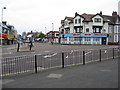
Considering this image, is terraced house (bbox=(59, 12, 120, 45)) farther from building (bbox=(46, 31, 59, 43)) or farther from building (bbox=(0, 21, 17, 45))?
A: building (bbox=(46, 31, 59, 43))

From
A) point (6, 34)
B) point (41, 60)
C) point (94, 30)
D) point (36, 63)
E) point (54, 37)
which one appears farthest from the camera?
point (54, 37)

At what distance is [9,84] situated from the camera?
19.3 ft

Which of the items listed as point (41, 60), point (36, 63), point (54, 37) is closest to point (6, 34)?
point (54, 37)

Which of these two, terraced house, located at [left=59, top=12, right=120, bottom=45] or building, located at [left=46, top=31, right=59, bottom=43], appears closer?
terraced house, located at [left=59, top=12, right=120, bottom=45]

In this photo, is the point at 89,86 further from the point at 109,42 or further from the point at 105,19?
the point at 105,19

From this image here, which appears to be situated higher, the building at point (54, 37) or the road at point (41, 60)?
the building at point (54, 37)

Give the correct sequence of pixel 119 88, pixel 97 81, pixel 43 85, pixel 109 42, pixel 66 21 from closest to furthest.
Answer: pixel 119 88
pixel 43 85
pixel 97 81
pixel 109 42
pixel 66 21

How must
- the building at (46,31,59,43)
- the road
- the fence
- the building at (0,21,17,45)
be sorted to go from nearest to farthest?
the fence, the road, the building at (0,21,17,45), the building at (46,31,59,43)

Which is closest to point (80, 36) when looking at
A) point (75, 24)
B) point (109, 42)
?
point (75, 24)

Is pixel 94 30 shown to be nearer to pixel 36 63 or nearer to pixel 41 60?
pixel 41 60

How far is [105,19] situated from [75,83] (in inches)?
2052

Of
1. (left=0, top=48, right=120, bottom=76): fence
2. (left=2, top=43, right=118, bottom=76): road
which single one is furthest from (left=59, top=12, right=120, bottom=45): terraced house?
(left=0, top=48, right=120, bottom=76): fence

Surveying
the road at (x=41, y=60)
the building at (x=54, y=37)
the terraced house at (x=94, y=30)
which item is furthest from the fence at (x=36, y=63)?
the building at (x=54, y=37)

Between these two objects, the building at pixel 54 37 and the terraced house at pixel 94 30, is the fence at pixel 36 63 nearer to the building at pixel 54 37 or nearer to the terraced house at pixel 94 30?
the terraced house at pixel 94 30
